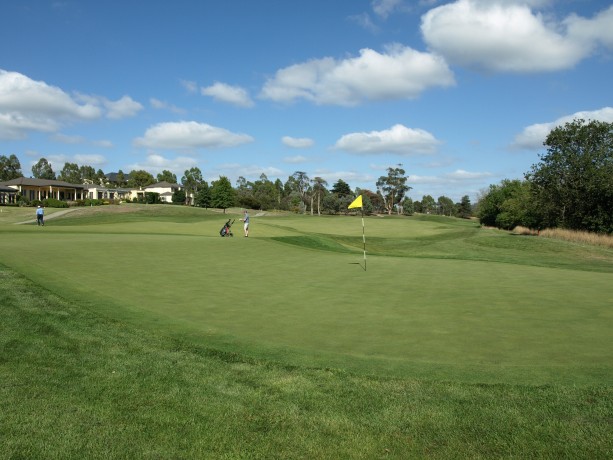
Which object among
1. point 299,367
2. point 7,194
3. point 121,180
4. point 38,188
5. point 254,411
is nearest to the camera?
point 254,411

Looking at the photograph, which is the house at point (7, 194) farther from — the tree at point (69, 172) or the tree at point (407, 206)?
the tree at point (407, 206)

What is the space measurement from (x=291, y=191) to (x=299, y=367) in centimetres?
16750

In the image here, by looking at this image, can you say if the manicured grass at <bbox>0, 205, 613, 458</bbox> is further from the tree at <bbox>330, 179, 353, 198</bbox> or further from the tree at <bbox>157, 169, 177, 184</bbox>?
the tree at <bbox>157, 169, 177, 184</bbox>

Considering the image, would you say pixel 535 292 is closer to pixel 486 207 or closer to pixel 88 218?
pixel 88 218

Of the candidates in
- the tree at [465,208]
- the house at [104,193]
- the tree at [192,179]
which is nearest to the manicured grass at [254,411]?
the house at [104,193]

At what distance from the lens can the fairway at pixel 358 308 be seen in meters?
7.10

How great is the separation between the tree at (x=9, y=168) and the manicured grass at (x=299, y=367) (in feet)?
534

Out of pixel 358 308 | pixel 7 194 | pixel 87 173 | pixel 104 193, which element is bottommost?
pixel 358 308

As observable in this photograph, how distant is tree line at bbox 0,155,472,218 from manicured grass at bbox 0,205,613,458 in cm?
11137

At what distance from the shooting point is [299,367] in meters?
6.65

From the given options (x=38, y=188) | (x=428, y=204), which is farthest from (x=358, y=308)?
(x=428, y=204)

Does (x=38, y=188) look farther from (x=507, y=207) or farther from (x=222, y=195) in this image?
(x=507, y=207)

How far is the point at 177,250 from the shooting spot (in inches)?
841

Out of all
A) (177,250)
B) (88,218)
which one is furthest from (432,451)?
(88,218)
